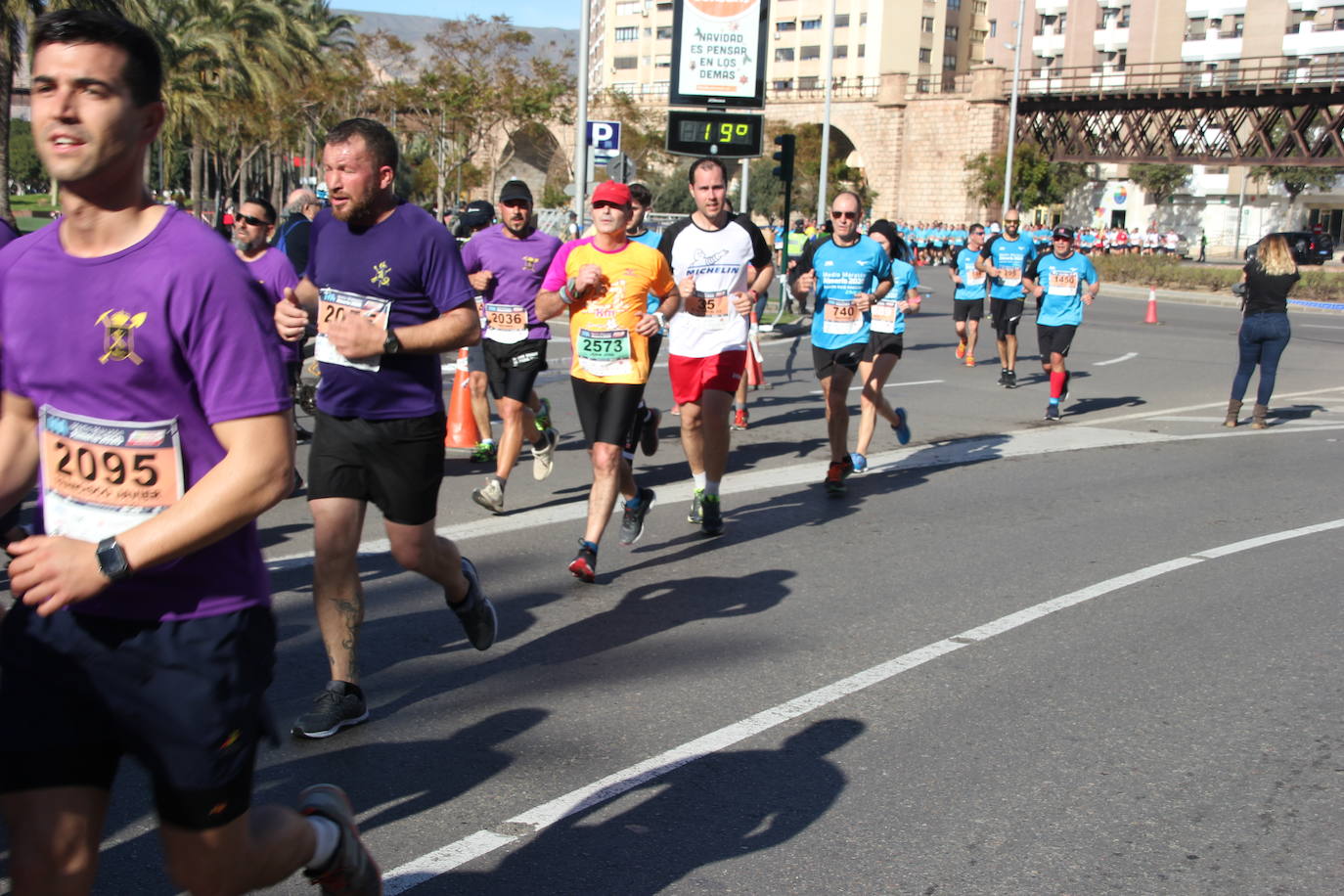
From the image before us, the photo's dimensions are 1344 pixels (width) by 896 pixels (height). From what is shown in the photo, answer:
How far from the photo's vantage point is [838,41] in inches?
4045

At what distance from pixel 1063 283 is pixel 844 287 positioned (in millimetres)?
5701

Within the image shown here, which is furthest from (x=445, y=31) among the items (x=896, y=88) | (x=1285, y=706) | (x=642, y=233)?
(x=1285, y=706)

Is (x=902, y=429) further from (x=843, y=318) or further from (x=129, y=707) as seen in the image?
(x=129, y=707)

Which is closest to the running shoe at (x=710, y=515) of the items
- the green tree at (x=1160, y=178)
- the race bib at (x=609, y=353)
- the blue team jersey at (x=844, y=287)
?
the race bib at (x=609, y=353)

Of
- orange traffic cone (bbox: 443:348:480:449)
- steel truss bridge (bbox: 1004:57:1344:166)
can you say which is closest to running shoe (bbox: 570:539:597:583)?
orange traffic cone (bbox: 443:348:480:449)

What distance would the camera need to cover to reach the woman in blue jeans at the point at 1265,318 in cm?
1317

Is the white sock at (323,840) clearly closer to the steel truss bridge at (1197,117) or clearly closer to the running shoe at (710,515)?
the running shoe at (710,515)

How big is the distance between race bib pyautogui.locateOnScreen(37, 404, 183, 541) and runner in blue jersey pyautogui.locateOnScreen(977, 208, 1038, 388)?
48.3 ft

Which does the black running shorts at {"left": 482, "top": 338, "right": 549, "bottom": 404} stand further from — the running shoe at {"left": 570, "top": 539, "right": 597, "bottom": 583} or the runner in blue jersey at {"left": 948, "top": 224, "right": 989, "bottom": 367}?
the runner in blue jersey at {"left": 948, "top": 224, "right": 989, "bottom": 367}

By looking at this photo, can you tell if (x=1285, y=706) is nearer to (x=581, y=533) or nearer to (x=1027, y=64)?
(x=581, y=533)

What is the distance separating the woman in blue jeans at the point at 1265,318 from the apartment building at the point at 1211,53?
2445 inches

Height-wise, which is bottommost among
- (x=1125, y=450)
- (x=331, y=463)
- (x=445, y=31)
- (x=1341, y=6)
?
(x=1125, y=450)

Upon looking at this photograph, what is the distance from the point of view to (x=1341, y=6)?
2933 inches

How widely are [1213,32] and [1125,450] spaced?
254 feet
